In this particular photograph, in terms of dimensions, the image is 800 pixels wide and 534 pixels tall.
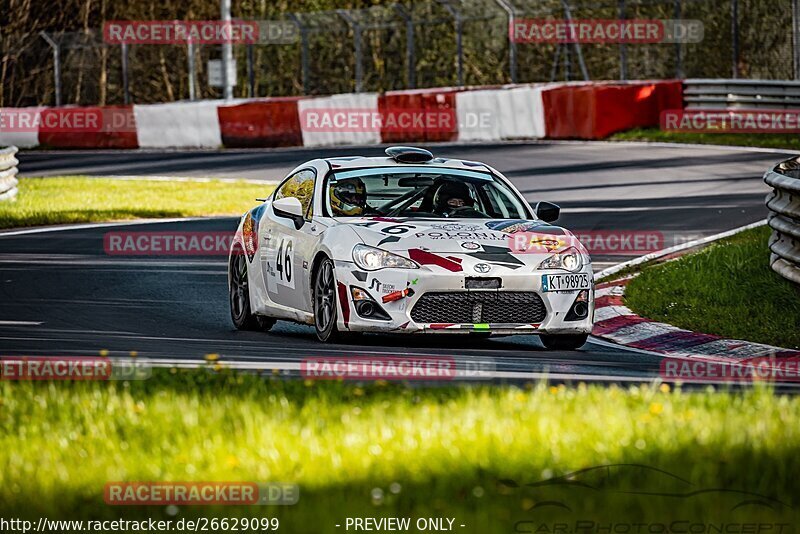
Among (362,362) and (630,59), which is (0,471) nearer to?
(362,362)

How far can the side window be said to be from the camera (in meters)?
12.7

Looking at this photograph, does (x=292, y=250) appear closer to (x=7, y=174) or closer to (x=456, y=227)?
(x=456, y=227)

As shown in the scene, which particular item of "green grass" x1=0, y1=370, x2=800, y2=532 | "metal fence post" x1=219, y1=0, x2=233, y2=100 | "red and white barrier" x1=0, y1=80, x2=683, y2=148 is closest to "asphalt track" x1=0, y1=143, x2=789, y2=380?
"red and white barrier" x1=0, y1=80, x2=683, y2=148

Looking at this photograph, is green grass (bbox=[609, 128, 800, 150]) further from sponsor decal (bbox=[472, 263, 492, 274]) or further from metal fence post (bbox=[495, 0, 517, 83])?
sponsor decal (bbox=[472, 263, 492, 274])

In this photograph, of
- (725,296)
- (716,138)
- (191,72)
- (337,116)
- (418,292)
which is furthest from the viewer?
(191,72)

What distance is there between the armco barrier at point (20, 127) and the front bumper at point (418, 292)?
1229 inches

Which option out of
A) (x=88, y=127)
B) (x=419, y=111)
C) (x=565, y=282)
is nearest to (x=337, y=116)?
(x=419, y=111)

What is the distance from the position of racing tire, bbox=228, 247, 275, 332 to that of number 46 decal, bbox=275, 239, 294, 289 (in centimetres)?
58

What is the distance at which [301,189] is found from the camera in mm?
13094

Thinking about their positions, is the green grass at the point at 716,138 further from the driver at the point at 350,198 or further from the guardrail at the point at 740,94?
the driver at the point at 350,198

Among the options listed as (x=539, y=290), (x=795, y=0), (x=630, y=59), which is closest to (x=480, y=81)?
(x=630, y=59)

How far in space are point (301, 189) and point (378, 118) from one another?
75.4 ft

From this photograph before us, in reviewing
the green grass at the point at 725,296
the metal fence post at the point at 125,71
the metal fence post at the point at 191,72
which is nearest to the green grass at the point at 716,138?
the metal fence post at the point at 191,72

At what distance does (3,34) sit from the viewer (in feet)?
175
